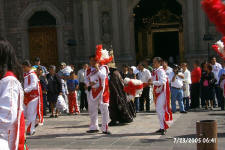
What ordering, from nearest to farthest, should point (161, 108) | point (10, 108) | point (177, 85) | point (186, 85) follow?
point (10, 108), point (161, 108), point (177, 85), point (186, 85)

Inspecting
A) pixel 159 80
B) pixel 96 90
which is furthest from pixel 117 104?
pixel 159 80

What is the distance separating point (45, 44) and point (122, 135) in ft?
55.6

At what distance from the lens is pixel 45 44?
25828 mm

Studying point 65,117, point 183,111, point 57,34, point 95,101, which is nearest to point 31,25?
point 57,34

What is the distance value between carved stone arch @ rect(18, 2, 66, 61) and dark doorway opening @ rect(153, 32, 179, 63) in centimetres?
715

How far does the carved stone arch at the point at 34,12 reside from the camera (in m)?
25.1

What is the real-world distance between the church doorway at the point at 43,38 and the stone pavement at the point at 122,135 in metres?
12.8

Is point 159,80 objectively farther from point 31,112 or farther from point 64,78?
point 64,78

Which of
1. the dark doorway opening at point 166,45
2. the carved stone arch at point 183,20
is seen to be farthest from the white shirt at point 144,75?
the dark doorway opening at point 166,45

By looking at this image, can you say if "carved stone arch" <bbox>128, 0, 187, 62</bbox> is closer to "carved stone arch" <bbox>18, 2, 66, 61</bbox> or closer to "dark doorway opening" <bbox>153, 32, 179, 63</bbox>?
"dark doorway opening" <bbox>153, 32, 179, 63</bbox>

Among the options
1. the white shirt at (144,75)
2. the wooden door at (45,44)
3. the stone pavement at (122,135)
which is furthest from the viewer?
the wooden door at (45,44)

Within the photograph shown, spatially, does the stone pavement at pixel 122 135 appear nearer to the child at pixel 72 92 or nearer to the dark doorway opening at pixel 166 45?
the child at pixel 72 92

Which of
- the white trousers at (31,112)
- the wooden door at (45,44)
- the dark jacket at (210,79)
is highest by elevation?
the wooden door at (45,44)

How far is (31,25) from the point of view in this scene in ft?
85.1
